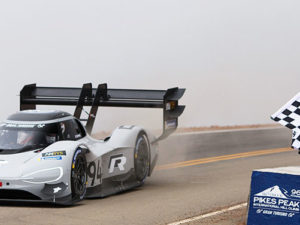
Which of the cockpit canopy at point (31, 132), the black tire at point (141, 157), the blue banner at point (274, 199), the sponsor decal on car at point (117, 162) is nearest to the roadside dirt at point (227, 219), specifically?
the blue banner at point (274, 199)

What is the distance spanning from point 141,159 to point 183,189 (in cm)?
102

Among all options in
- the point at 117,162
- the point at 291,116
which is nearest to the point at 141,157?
the point at 117,162

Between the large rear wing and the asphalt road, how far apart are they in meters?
1.32

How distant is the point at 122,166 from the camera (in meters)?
12.8

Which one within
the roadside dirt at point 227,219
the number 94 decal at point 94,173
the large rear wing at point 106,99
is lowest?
the roadside dirt at point 227,219

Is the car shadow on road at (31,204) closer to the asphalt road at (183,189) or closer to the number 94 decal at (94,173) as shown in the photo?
the asphalt road at (183,189)

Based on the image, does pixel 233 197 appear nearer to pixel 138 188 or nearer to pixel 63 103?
pixel 138 188

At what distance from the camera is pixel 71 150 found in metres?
11.2

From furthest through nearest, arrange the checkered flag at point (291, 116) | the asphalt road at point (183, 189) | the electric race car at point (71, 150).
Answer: the electric race car at point (71, 150) → the asphalt road at point (183, 189) → the checkered flag at point (291, 116)

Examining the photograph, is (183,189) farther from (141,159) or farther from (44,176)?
(44,176)

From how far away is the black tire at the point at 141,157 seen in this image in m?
13.3

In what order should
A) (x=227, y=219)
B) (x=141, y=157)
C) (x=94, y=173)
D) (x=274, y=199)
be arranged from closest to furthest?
(x=274, y=199) → (x=227, y=219) → (x=94, y=173) → (x=141, y=157)

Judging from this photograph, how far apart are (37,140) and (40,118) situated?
499 mm

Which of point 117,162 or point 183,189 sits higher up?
point 117,162
